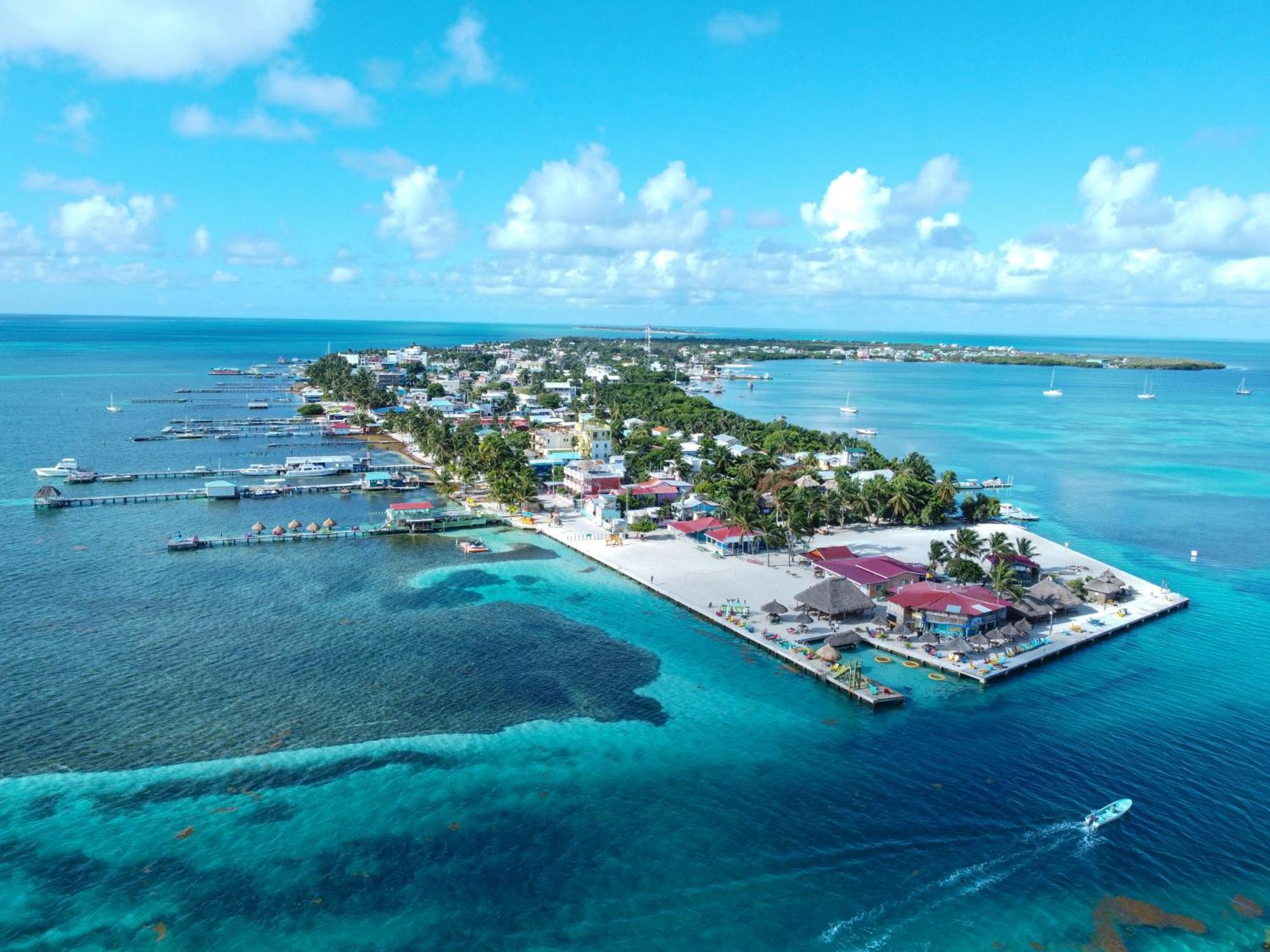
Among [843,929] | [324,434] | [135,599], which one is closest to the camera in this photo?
[843,929]

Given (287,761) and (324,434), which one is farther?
(324,434)

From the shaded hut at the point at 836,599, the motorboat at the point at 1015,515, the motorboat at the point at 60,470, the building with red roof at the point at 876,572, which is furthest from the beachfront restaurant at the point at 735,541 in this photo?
the motorboat at the point at 60,470

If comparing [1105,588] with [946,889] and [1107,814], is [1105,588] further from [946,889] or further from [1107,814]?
[946,889]

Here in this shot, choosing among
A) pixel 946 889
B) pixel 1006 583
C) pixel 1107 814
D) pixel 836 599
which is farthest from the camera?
pixel 836 599

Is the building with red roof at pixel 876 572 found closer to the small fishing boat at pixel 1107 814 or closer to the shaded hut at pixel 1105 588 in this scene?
the shaded hut at pixel 1105 588

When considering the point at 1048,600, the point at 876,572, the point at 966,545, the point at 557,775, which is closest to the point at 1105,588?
the point at 1048,600

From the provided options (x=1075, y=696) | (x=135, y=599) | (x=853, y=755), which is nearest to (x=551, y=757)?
(x=853, y=755)

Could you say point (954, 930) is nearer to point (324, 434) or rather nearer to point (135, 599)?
point (135, 599)
